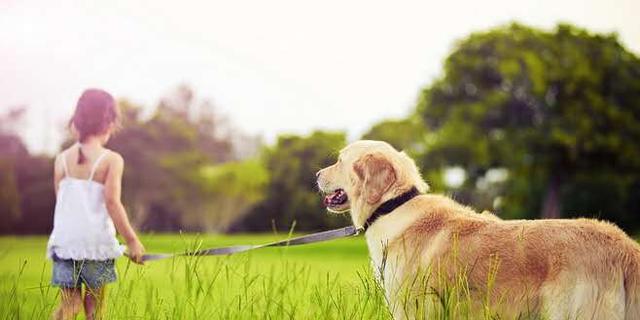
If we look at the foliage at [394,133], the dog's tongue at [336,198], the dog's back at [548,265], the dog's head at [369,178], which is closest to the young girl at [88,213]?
the dog's tongue at [336,198]

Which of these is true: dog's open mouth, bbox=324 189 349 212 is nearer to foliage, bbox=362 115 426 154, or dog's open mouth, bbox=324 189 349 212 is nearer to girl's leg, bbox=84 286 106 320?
girl's leg, bbox=84 286 106 320

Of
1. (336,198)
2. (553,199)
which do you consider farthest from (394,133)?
(336,198)

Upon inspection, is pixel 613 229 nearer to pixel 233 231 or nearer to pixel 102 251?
pixel 102 251

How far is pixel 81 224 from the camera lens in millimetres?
5695

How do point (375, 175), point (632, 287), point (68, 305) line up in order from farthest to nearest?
point (68, 305) < point (375, 175) < point (632, 287)

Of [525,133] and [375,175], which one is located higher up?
[525,133]

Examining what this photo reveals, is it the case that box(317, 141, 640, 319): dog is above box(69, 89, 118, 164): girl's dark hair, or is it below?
below

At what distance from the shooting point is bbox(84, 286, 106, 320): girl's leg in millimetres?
5375

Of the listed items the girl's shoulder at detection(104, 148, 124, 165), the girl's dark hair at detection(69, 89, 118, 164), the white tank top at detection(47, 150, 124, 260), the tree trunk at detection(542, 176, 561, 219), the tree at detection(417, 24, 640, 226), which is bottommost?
the tree trunk at detection(542, 176, 561, 219)

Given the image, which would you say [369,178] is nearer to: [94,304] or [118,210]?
[118,210]

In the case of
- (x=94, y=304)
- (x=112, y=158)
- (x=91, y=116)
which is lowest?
(x=94, y=304)

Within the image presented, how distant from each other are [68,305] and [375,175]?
8.99ft

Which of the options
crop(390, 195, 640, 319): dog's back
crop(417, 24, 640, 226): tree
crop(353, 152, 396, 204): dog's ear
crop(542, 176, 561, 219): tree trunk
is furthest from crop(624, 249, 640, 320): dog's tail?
crop(542, 176, 561, 219): tree trunk

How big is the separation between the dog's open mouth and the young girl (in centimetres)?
159
